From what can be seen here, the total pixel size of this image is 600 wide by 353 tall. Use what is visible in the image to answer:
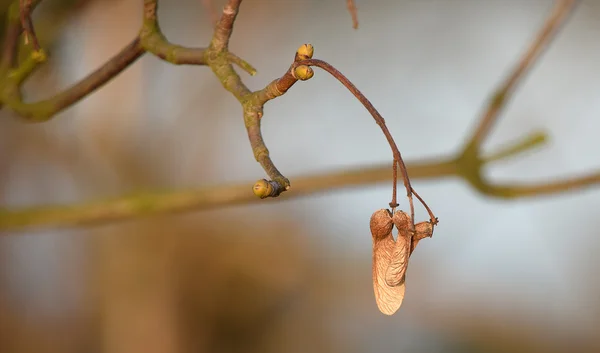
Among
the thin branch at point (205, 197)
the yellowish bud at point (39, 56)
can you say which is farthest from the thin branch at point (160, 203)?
the yellowish bud at point (39, 56)

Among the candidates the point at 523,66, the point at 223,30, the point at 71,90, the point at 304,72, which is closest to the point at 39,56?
the point at 71,90

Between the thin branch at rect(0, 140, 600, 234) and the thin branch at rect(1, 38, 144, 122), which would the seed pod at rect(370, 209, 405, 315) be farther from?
the thin branch at rect(0, 140, 600, 234)

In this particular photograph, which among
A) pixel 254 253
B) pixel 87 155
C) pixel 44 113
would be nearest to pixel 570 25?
pixel 254 253

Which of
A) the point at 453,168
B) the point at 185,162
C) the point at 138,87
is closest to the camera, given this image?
the point at 453,168

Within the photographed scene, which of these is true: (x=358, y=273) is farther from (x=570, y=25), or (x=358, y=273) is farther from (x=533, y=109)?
(x=570, y=25)

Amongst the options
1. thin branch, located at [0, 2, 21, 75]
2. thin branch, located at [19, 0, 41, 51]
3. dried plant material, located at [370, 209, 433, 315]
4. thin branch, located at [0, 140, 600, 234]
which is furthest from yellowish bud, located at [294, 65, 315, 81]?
thin branch, located at [0, 140, 600, 234]

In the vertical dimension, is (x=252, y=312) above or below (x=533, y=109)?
below

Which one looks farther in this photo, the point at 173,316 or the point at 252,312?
the point at 252,312
